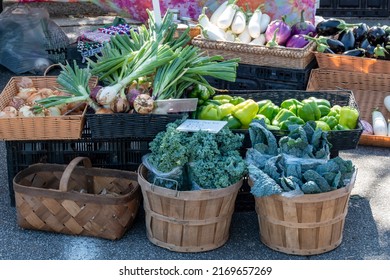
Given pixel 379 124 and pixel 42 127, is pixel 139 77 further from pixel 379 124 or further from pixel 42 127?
pixel 379 124

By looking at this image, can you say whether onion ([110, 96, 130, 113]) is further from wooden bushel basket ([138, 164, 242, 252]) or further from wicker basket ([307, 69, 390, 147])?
wicker basket ([307, 69, 390, 147])

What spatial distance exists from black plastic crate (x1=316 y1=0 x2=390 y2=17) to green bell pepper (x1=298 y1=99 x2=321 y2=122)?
5239mm

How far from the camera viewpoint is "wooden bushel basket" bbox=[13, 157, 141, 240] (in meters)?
3.89

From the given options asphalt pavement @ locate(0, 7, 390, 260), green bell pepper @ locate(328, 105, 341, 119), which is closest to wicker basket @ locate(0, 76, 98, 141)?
asphalt pavement @ locate(0, 7, 390, 260)

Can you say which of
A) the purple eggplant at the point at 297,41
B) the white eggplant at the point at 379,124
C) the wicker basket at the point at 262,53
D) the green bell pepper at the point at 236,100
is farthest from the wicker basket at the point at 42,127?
the white eggplant at the point at 379,124

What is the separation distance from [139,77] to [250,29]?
5.52 ft

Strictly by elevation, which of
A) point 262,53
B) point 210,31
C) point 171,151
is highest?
point 210,31

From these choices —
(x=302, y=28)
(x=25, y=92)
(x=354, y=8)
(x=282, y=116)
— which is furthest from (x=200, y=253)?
(x=354, y=8)

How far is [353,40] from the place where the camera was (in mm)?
5688

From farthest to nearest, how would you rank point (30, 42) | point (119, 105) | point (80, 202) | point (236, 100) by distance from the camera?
point (30, 42), point (236, 100), point (119, 105), point (80, 202)

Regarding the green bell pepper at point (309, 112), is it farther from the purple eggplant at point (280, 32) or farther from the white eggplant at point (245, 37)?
the white eggplant at point (245, 37)

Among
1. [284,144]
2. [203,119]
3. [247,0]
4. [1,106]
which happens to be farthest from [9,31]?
[284,144]

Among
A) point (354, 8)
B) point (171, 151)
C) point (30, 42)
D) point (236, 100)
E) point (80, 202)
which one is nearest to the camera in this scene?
point (171, 151)

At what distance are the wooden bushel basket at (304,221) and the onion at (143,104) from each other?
2.55 feet
